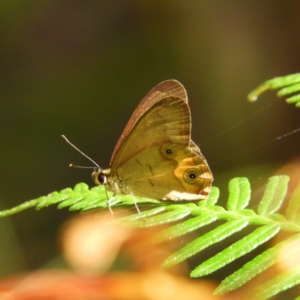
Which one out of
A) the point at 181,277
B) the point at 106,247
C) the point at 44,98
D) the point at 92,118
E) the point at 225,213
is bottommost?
the point at 225,213

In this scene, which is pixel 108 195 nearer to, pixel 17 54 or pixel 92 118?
pixel 92 118

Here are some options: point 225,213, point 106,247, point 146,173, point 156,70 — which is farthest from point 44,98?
point 225,213

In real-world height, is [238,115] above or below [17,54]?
below

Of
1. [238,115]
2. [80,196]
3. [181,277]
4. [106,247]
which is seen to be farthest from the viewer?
[238,115]

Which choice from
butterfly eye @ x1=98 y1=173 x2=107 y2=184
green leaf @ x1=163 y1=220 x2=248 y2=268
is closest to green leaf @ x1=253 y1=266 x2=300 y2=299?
green leaf @ x1=163 y1=220 x2=248 y2=268

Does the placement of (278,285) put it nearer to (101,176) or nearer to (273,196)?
(273,196)

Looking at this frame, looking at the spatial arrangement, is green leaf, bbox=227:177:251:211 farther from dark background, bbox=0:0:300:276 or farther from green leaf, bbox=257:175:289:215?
dark background, bbox=0:0:300:276
